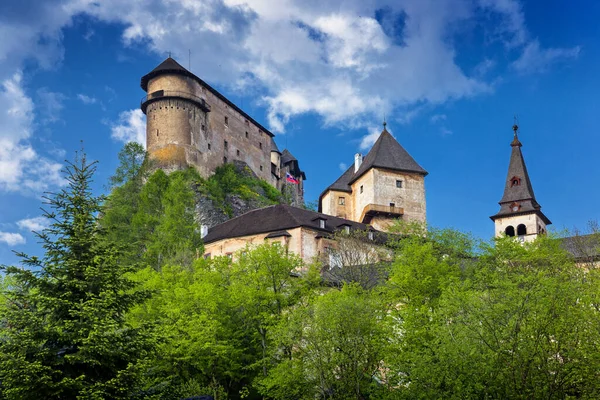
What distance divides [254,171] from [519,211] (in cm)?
3181

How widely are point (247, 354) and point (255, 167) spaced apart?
5108 cm

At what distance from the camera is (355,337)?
31172 millimetres

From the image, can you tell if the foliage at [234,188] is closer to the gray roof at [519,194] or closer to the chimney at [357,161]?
the chimney at [357,161]

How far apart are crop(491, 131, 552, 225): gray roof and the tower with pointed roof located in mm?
8175

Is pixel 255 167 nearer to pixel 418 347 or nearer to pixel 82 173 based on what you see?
pixel 418 347

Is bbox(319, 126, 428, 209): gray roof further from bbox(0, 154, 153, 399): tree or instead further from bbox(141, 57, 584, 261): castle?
bbox(0, 154, 153, 399): tree

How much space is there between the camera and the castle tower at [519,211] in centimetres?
6831

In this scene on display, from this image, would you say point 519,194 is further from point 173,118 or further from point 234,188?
point 173,118

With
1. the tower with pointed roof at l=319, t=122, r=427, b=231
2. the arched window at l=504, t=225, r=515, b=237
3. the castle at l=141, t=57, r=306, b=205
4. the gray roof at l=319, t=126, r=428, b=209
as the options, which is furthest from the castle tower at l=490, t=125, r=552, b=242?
the castle at l=141, t=57, r=306, b=205

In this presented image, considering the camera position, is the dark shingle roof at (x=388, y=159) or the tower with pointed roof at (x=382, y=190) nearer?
the tower with pointed roof at (x=382, y=190)

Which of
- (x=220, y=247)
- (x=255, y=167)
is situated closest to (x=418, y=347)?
(x=220, y=247)

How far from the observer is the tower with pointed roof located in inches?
2675

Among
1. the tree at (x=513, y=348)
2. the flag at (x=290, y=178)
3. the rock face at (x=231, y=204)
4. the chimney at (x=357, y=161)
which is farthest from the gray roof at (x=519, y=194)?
the tree at (x=513, y=348)

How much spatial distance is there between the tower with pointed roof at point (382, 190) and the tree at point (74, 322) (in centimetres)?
4606
